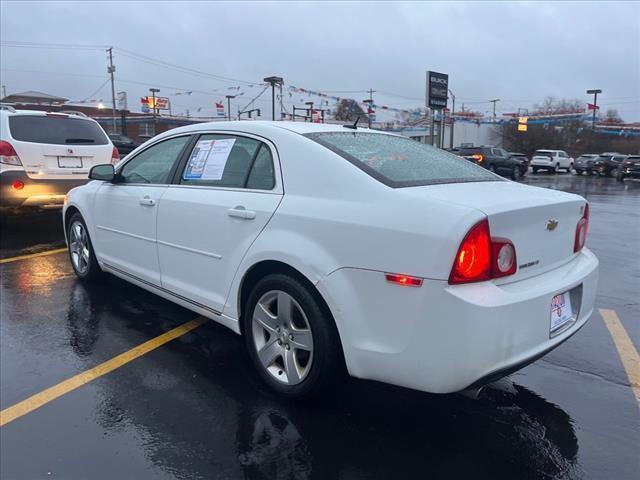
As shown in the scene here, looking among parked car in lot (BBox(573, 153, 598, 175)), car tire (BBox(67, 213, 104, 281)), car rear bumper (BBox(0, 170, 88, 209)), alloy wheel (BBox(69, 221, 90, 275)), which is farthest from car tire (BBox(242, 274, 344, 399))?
parked car in lot (BBox(573, 153, 598, 175))

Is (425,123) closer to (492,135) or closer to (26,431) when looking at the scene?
(492,135)

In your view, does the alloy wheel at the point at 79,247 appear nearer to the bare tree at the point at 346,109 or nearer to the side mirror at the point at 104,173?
the side mirror at the point at 104,173

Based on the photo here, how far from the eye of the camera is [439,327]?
2.38 m

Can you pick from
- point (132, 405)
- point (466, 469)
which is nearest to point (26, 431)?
point (132, 405)

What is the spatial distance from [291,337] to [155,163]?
2.08 meters

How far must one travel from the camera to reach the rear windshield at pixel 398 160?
2930 mm

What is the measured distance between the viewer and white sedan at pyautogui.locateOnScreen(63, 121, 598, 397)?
240 cm

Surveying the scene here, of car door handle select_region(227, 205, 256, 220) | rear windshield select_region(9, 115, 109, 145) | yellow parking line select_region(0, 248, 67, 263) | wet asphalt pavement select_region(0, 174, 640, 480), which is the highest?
rear windshield select_region(9, 115, 109, 145)

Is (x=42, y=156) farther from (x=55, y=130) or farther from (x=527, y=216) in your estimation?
(x=527, y=216)

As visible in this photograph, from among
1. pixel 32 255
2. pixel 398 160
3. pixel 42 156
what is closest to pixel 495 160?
pixel 42 156

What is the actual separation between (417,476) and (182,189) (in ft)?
8.01

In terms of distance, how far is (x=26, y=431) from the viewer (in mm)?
2736

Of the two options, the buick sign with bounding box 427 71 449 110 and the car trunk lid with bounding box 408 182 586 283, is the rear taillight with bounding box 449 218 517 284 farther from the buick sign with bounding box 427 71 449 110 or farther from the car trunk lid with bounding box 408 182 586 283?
the buick sign with bounding box 427 71 449 110

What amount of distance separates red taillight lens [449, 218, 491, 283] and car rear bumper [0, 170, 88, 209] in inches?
272
